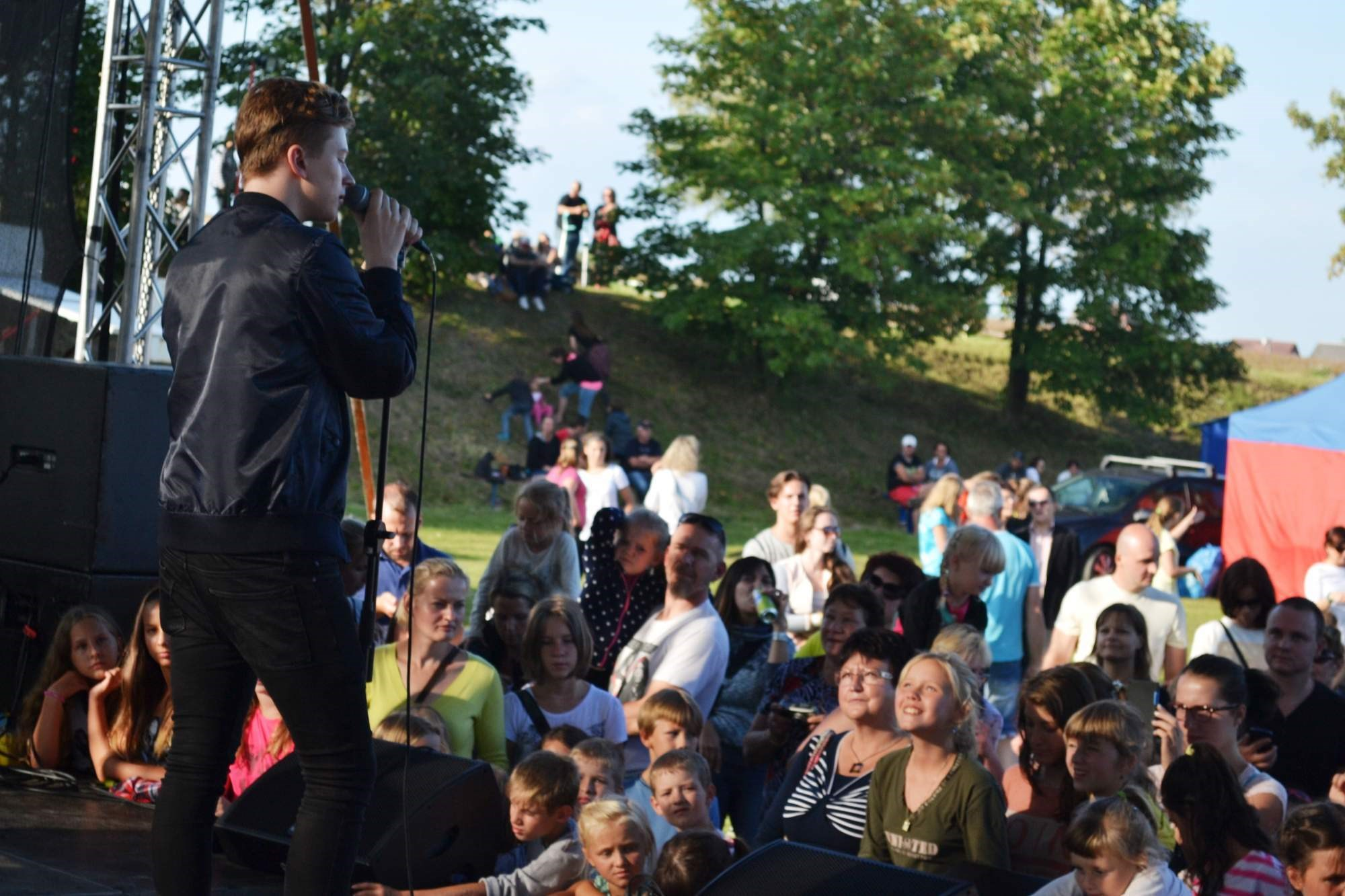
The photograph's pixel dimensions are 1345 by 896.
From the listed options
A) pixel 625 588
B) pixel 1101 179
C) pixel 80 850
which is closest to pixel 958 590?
pixel 625 588

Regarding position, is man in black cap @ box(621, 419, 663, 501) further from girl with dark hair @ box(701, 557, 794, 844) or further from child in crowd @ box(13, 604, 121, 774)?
child in crowd @ box(13, 604, 121, 774)

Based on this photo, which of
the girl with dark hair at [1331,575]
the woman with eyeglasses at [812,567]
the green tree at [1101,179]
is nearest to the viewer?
the woman with eyeglasses at [812,567]

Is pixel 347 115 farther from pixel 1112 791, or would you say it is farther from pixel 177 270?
pixel 1112 791

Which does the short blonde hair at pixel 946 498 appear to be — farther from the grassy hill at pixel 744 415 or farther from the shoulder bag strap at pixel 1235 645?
the grassy hill at pixel 744 415

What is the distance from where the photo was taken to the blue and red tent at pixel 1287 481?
16.6 meters

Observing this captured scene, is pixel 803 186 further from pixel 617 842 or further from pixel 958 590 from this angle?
pixel 617 842

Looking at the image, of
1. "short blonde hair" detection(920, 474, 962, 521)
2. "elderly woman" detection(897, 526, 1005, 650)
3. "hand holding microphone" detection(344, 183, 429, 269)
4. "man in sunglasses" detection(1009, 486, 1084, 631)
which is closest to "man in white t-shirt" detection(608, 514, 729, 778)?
"elderly woman" detection(897, 526, 1005, 650)

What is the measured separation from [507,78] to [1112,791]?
24240mm

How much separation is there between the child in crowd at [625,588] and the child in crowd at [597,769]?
1977 mm

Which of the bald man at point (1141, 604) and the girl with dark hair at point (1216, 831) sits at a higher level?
the bald man at point (1141, 604)

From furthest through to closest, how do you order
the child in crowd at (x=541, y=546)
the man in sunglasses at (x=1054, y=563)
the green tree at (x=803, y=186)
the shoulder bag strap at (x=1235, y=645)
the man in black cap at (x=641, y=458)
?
the green tree at (x=803, y=186) < the man in black cap at (x=641, y=458) < the man in sunglasses at (x=1054, y=563) < the child in crowd at (x=541, y=546) < the shoulder bag strap at (x=1235, y=645)

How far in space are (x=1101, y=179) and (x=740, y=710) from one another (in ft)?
97.3

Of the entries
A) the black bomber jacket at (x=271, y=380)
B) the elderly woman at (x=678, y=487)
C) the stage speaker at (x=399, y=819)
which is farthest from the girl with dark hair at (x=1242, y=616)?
the black bomber jacket at (x=271, y=380)

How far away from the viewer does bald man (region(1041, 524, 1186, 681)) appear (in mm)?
7500
